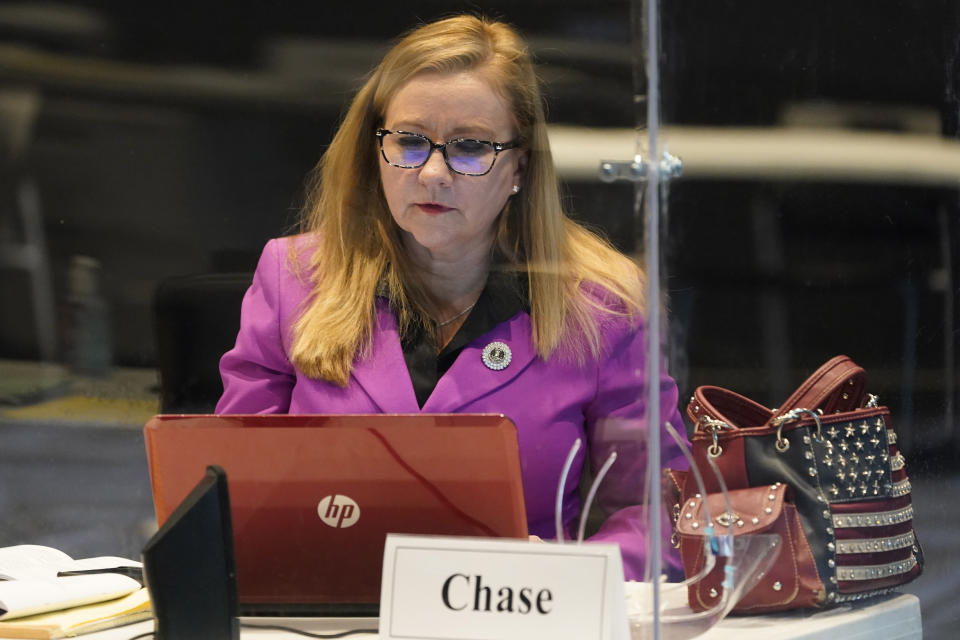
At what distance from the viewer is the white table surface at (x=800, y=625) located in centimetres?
137

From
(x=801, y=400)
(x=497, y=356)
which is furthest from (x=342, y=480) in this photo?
(x=801, y=400)

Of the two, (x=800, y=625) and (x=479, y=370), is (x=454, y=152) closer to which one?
(x=479, y=370)

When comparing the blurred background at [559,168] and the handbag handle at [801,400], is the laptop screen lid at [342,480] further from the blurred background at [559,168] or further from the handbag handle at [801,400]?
the handbag handle at [801,400]

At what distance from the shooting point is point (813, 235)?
211cm

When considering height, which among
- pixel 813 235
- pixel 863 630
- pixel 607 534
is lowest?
pixel 863 630

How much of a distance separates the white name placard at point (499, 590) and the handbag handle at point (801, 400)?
1.38 feet

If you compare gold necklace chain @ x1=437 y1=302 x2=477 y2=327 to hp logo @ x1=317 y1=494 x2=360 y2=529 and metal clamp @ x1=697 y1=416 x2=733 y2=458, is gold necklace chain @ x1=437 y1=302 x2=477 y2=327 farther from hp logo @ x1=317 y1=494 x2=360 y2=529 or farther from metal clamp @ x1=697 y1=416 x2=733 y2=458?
hp logo @ x1=317 y1=494 x2=360 y2=529

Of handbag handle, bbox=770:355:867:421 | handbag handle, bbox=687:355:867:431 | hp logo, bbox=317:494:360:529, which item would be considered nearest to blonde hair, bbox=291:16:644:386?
handbag handle, bbox=687:355:867:431

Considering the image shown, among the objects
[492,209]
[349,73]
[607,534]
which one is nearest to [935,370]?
[492,209]

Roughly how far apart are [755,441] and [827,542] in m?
0.15

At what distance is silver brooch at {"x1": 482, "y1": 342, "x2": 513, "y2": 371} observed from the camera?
5.83 ft

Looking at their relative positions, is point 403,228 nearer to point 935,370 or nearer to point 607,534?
point 607,534

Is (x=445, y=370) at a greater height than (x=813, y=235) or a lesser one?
lesser

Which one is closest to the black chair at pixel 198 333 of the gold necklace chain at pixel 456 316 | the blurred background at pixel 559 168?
the blurred background at pixel 559 168
